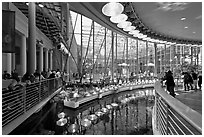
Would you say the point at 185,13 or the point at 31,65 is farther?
the point at 31,65

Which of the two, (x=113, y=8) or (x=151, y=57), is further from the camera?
(x=151, y=57)

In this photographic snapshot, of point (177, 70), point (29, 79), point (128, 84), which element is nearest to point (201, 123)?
point (29, 79)

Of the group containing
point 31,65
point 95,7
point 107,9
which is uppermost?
point 95,7

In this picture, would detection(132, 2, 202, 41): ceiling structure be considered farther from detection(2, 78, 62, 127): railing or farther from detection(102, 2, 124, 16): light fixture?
detection(2, 78, 62, 127): railing

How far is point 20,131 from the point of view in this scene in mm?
4703

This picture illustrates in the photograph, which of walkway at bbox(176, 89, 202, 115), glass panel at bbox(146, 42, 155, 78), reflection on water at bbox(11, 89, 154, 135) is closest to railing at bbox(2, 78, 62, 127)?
reflection on water at bbox(11, 89, 154, 135)

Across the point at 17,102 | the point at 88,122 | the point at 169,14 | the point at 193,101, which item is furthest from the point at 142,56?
the point at 17,102

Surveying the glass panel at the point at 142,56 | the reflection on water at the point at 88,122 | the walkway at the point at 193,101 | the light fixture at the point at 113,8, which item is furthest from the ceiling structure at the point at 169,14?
the glass panel at the point at 142,56

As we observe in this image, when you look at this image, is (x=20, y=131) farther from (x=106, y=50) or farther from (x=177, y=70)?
(x=177, y=70)

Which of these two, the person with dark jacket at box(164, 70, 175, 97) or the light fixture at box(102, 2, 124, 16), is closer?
the light fixture at box(102, 2, 124, 16)

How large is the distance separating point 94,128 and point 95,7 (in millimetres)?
4011

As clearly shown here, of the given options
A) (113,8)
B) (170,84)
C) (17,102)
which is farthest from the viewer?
(170,84)

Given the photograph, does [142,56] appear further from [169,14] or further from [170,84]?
[170,84]

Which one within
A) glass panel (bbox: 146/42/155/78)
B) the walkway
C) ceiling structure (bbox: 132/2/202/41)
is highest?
ceiling structure (bbox: 132/2/202/41)
